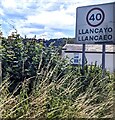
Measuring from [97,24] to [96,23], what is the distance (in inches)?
1.4

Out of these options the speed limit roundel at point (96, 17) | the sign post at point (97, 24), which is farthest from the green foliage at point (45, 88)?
the speed limit roundel at point (96, 17)

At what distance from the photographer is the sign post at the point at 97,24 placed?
27.0ft

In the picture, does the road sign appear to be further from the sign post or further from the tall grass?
the tall grass

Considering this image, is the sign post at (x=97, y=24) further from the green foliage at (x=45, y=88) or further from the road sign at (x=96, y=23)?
the green foliage at (x=45, y=88)

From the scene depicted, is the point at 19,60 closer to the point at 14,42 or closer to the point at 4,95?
the point at 14,42

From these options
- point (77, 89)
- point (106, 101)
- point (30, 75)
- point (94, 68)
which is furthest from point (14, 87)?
point (94, 68)

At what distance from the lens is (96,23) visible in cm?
827

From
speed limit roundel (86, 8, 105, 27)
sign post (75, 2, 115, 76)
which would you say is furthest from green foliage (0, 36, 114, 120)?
speed limit roundel (86, 8, 105, 27)

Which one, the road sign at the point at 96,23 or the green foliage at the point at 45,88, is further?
the road sign at the point at 96,23

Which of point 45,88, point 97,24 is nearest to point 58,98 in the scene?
point 45,88

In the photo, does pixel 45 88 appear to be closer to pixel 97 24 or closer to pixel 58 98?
pixel 58 98

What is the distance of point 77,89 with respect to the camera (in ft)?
19.2

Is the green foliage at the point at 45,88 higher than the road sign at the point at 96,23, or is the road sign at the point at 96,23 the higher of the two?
the road sign at the point at 96,23

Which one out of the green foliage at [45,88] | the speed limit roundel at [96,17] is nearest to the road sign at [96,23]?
the speed limit roundel at [96,17]
